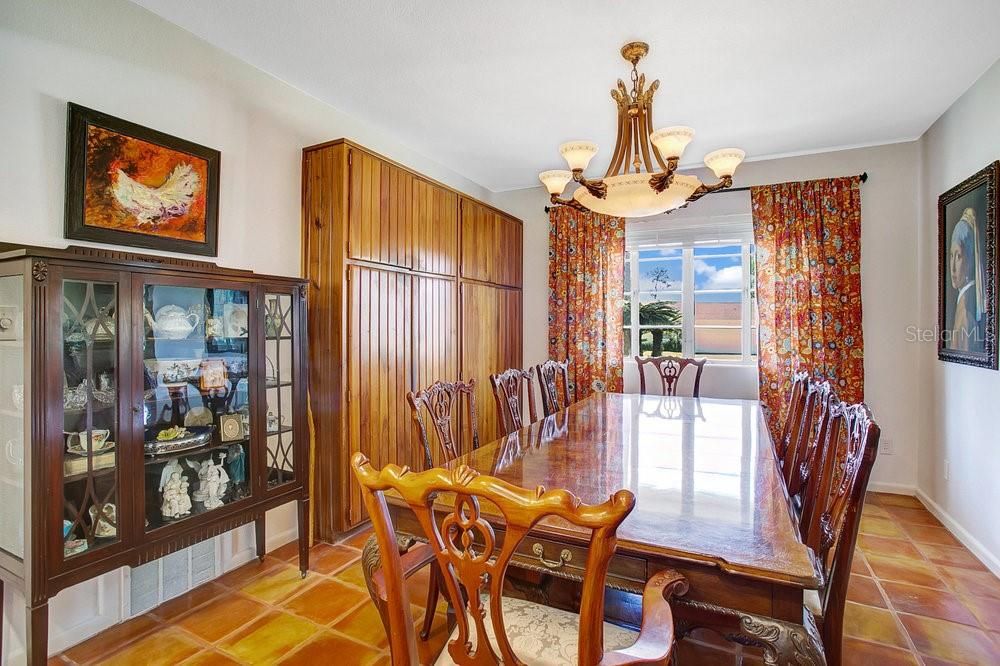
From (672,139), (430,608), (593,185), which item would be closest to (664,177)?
(672,139)

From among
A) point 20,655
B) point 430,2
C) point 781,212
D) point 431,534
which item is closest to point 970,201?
point 781,212

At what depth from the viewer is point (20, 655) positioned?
1795 mm

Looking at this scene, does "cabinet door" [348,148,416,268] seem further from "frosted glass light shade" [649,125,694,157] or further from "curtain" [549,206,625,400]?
"curtain" [549,206,625,400]

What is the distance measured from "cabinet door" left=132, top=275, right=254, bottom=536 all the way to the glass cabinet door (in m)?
0.09

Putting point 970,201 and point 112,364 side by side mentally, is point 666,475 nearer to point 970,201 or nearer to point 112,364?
point 112,364

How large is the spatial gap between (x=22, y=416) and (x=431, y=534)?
5.17 ft

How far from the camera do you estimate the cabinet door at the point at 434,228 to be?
11.1 feet

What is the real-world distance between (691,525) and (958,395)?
3.00 m

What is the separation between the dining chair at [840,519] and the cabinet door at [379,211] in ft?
7.99

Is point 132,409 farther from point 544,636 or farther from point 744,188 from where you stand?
point 744,188

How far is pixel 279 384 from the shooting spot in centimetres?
243

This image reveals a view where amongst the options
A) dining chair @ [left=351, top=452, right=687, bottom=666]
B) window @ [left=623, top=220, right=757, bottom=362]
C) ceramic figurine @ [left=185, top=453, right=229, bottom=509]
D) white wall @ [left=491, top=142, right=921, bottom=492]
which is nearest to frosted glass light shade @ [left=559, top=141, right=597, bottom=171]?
dining chair @ [left=351, top=452, right=687, bottom=666]

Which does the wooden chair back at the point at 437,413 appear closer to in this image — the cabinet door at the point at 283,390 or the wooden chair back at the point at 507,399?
the wooden chair back at the point at 507,399

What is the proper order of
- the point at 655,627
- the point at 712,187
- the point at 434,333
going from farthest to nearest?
1. the point at 434,333
2. the point at 712,187
3. the point at 655,627
